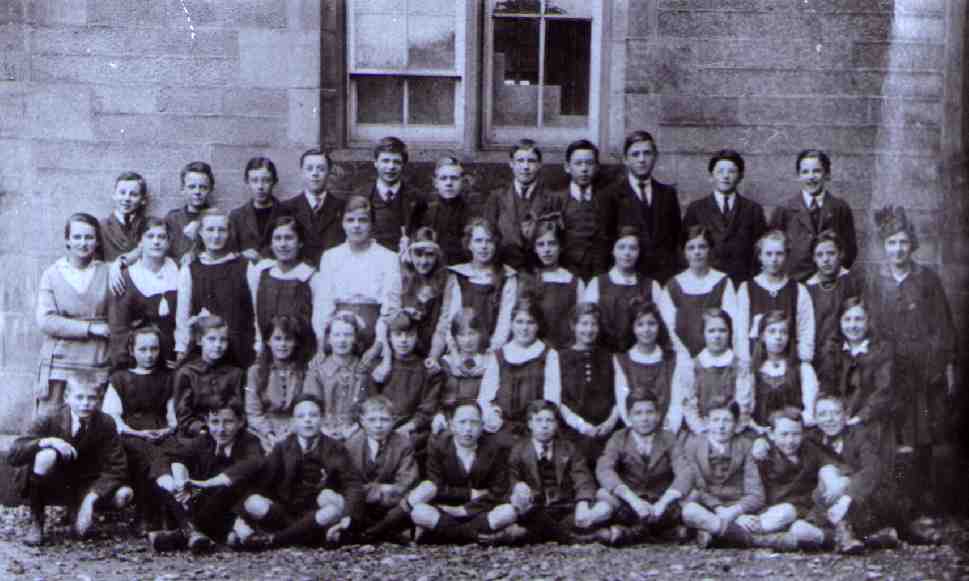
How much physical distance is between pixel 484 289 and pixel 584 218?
0.63 metres

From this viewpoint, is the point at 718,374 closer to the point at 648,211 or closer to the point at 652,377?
the point at 652,377

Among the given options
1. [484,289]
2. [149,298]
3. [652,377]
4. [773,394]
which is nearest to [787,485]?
[773,394]

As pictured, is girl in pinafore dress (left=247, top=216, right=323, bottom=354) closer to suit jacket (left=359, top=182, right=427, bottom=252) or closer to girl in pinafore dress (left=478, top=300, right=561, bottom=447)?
suit jacket (left=359, top=182, right=427, bottom=252)

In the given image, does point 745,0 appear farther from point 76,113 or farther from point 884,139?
point 76,113

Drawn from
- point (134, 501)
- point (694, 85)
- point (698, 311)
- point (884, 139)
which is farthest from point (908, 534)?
point (134, 501)

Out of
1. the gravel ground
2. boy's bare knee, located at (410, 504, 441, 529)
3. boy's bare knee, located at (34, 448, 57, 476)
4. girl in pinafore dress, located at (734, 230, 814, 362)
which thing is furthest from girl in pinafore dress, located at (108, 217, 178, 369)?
girl in pinafore dress, located at (734, 230, 814, 362)

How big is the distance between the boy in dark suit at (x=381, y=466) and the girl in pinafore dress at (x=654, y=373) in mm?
1117

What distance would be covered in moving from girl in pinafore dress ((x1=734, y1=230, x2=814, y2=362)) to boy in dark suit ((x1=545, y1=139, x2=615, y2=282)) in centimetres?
75

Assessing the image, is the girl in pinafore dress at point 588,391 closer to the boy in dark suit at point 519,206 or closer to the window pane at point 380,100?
the boy in dark suit at point 519,206

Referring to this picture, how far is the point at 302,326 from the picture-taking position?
602cm

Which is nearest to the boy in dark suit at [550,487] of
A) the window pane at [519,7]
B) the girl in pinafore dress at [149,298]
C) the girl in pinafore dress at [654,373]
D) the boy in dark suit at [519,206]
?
the girl in pinafore dress at [654,373]

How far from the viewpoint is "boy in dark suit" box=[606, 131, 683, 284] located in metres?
6.16

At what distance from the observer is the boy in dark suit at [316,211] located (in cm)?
608

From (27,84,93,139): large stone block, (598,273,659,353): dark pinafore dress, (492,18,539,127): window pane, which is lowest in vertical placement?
(598,273,659,353): dark pinafore dress
